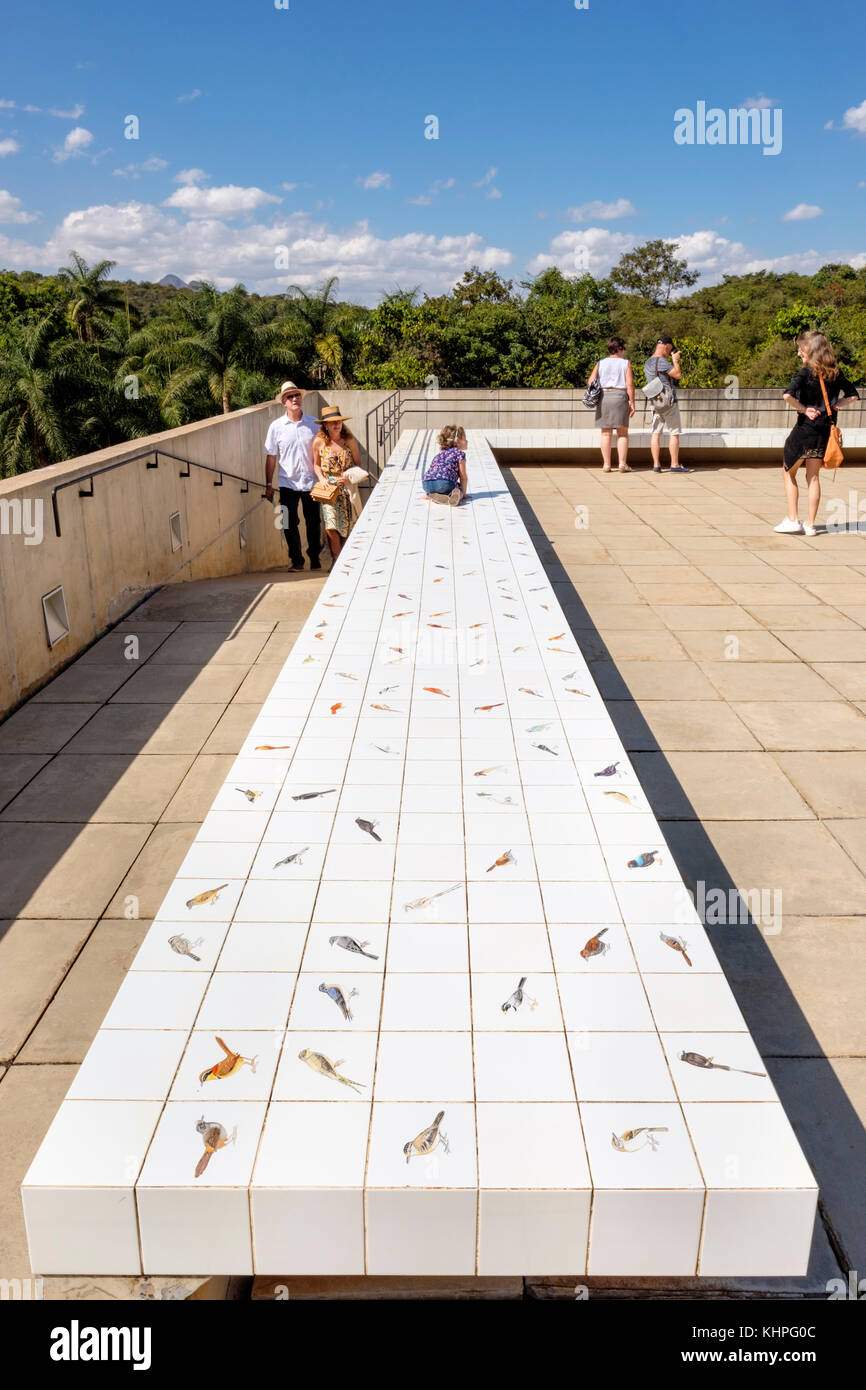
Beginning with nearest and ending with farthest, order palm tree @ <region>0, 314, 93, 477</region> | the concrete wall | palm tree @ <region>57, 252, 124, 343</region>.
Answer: the concrete wall, palm tree @ <region>0, 314, 93, 477</region>, palm tree @ <region>57, 252, 124, 343</region>

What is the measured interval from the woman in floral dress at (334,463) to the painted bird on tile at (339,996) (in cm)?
687

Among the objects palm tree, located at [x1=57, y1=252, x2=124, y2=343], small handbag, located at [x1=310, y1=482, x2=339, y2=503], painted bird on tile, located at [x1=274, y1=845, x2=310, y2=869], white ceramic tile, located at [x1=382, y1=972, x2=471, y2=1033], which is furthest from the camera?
palm tree, located at [x1=57, y1=252, x2=124, y2=343]

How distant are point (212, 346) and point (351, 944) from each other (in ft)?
93.3

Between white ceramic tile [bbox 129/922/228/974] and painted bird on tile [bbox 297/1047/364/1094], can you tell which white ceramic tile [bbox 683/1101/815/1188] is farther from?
white ceramic tile [bbox 129/922/228/974]

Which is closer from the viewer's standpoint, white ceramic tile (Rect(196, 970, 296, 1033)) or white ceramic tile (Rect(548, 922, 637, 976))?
white ceramic tile (Rect(196, 970, 296, 1033))

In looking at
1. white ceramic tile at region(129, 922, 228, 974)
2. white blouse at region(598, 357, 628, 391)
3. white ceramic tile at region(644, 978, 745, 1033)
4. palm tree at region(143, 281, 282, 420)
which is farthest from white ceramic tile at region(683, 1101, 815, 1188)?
palm tree at region(143, 281, 282, 420)

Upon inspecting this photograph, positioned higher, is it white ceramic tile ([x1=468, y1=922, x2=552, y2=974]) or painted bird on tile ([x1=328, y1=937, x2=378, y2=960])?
painted bird on tile ([x1=328, y1=937, x2=378, y2=960])

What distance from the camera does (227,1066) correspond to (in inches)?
88.7

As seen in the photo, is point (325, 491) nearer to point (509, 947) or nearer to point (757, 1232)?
point (509, 947)

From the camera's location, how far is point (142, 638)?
6926 millimetres

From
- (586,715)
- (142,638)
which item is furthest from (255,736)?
(142,638)

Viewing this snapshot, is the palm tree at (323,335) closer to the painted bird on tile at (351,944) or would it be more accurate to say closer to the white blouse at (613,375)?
the white blouse at (613,375)

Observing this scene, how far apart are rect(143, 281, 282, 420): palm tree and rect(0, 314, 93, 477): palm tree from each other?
4.26 meters

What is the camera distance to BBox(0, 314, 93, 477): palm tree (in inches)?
893
